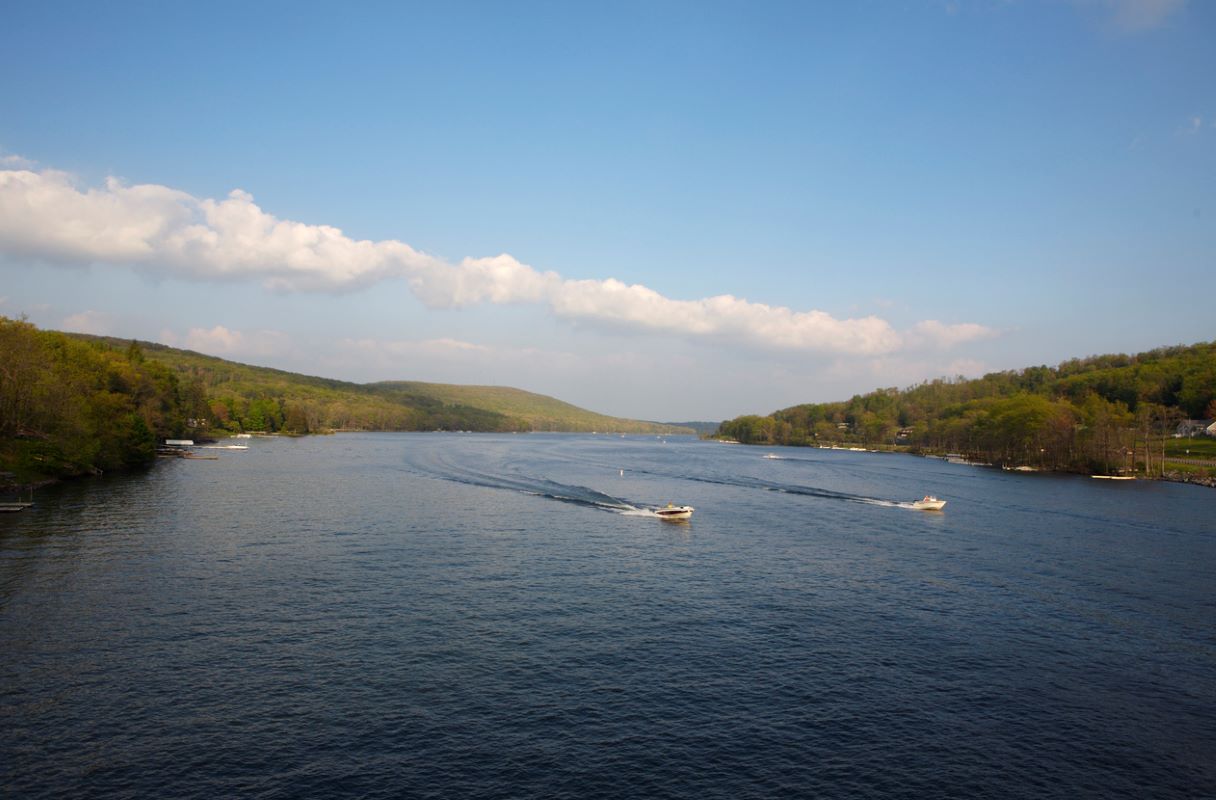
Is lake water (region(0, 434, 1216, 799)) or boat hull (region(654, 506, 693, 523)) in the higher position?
boat hull (region(654, 506, 693, 523))

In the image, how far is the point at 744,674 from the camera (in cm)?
3262

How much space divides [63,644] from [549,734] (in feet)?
84.8

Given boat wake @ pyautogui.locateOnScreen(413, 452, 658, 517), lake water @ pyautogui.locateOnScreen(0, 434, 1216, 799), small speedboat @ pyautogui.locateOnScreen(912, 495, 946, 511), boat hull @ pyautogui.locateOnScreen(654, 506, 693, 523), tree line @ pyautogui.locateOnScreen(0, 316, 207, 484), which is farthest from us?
small speedboat @ pyautogui.locateOnScreen(912, 495, 946, 511)

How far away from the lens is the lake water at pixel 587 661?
24.0 m

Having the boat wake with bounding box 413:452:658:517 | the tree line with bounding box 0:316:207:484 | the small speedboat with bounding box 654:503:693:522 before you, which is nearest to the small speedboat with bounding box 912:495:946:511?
the small speedboat with bounding box 654:503:693:522

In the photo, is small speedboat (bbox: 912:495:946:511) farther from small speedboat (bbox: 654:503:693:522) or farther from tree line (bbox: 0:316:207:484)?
tree line (bbox: 0:316:207:484)

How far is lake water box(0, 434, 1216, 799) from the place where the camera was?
2398 centimetres

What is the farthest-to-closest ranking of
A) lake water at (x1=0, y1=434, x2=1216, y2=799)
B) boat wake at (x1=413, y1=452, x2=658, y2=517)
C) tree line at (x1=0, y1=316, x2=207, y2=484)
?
1. boat wake at (x1=413, y1=452, x2=658, y2=517)
2. tree line at (x1=0, y1=316, x2=207, y2=484)
3. lake water at (x1=0, y1=434, x2=1216, y2=799)

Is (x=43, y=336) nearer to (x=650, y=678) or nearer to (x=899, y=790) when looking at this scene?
(x=650, y=678)

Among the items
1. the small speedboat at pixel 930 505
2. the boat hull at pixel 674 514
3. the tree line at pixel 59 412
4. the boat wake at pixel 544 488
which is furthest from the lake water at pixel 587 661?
the small speedboat at pixel 930 505

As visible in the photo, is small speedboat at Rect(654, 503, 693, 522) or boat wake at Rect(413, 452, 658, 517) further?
boat wake at Rect(413, 452, 658, 517)

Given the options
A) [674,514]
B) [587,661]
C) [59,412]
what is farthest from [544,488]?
[587,661]

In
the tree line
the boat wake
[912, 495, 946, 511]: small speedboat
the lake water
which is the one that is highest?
the tree line

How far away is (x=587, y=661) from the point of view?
33.6 m
